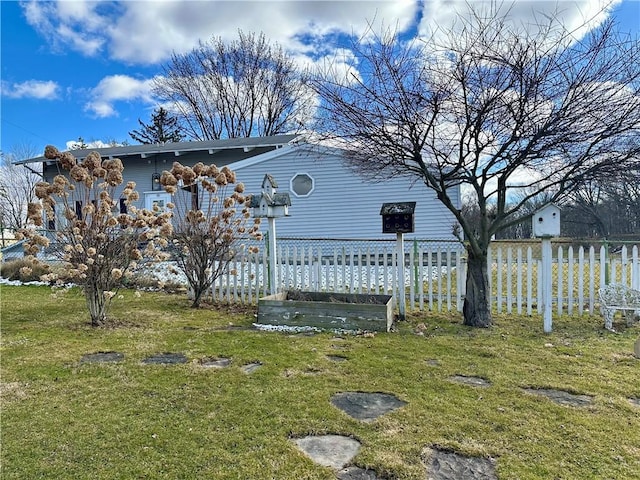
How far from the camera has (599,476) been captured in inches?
76.3

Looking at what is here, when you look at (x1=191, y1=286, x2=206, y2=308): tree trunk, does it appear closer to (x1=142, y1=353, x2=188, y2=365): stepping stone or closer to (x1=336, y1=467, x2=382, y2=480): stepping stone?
(x1=142, y1=353, x2=188, y2=365): stepping stone

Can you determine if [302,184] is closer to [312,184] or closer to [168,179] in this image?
[312,184]

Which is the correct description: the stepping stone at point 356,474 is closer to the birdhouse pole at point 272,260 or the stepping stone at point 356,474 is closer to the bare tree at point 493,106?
the bare tree at point 493,106

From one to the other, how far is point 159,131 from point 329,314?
2739cm

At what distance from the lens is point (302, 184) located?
516 inches

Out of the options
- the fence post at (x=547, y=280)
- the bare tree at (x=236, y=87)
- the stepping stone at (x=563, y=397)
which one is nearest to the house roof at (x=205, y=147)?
the bare tree at (x=236, y=87)

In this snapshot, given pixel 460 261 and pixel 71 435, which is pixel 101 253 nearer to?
pixel 71 435

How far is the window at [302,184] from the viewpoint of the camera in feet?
42.8

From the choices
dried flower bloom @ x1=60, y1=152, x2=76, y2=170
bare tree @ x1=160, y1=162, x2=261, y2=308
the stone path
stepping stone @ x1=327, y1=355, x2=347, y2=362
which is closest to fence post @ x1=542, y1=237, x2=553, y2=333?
the stone path

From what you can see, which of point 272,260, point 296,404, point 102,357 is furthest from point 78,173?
point 296,404

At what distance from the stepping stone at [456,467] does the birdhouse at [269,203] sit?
4.55m

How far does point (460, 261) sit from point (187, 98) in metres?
23.8

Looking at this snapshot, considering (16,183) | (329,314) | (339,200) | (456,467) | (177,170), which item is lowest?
(456,467)

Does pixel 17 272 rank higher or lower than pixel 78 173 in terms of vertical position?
lower
